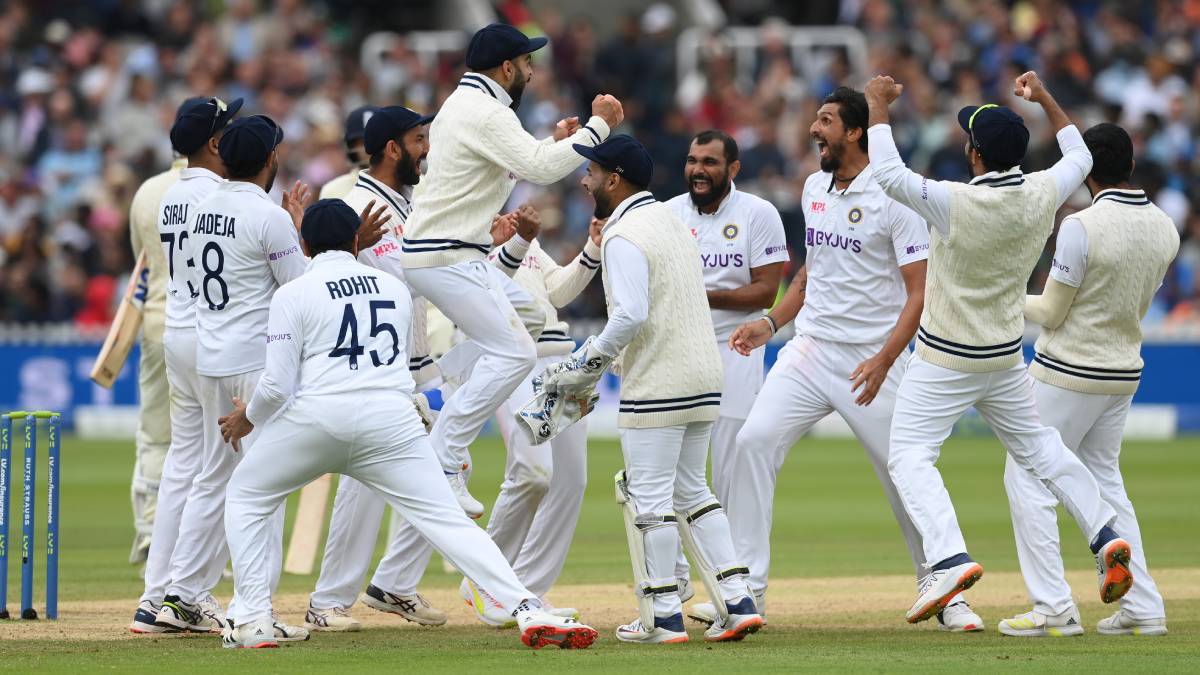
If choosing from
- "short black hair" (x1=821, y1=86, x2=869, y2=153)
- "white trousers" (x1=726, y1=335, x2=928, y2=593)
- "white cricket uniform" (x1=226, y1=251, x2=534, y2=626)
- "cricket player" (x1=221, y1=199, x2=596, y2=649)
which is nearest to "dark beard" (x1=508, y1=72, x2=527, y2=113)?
"cricket player" (x1=221, y1=199, x2=596, y2=649)

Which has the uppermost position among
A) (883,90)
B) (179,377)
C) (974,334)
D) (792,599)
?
(883,90)

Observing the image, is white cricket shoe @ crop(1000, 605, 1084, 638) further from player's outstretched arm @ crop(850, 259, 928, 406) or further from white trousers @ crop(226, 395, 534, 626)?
white trousers @ crop(226, 395, 534, 626)

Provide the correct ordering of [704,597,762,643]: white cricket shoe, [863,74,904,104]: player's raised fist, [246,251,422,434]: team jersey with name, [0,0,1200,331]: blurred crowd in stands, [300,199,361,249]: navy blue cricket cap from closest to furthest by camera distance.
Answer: [246,251,422,434]: team jersey with name, [300,199,361,249]: navy blue cricket cap, [863,74,904,104]: player's raised fist, [704,597,762,643]: white cricket shoe, [0,0,1200,331]: blurred crowd in stands

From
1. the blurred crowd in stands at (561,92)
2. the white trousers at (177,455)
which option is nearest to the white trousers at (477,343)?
the white trousers at (177,455)

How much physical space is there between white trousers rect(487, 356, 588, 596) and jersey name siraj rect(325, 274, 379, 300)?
1.93m

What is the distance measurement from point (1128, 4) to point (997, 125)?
67.0 ft

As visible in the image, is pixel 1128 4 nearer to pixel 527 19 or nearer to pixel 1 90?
pixel 527 19

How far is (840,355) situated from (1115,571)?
1.93m

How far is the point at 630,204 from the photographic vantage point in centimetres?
886

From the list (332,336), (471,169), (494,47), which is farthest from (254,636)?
(494,47)

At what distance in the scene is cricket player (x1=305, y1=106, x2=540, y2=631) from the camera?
961 centimetres

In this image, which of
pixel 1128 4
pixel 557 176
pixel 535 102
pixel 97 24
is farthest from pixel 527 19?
pixel 557 176

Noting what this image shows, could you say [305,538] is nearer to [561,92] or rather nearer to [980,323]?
[980,323]

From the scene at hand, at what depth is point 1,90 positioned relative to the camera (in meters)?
26.0
